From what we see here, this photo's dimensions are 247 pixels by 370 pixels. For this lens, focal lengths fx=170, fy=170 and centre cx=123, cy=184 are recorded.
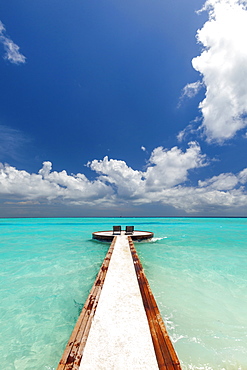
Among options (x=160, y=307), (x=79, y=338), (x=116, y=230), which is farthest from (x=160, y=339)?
(x=116, y=230)

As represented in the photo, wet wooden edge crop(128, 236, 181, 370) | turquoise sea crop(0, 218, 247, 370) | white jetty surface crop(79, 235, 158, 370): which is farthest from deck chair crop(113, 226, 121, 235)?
wet wooden edge crop(128, 236, 181, 370)

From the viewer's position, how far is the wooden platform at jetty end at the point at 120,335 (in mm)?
2641

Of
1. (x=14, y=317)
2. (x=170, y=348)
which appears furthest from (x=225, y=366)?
(x=14, y=317)

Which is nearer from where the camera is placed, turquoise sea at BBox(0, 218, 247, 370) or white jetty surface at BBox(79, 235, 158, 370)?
white jetty surface at BBox(79, 235, 158, 370)

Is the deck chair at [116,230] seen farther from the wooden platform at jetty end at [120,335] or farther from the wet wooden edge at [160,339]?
the wet wooden edge at [160,339]

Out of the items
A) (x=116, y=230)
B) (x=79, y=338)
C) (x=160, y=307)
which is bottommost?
(x=160, y=307)

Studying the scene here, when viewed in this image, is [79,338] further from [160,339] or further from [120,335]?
[160,339]

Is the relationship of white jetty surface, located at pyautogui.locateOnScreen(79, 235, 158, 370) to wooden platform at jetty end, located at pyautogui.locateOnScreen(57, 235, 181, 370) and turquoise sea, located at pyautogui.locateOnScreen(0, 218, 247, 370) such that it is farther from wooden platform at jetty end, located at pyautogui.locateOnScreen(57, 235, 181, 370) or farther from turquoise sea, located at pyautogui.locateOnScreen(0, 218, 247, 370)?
turquoise sea, located at pyautogui.locateOnScreen(0, 218, 247, 370)

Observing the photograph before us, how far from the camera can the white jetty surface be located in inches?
105

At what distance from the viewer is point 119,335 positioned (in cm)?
325

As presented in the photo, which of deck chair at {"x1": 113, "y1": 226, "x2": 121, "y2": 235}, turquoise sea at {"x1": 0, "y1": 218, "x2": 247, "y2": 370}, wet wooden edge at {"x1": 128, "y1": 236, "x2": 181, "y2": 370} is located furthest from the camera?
deck chair at {"x1": 113, "y1": 226, "x2": 121, "y2": 235}

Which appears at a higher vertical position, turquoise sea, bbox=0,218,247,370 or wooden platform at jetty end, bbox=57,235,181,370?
wooden platform at jetty end, bbox=57,235,181,370

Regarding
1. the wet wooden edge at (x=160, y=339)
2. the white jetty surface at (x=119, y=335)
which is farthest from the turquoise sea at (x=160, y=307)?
the white jetty surface at (x=119, y=335)

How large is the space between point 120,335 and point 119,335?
20 millimetres
